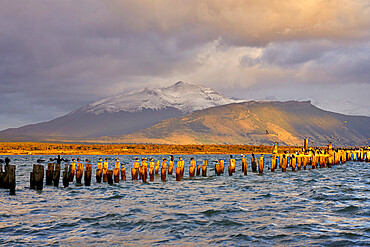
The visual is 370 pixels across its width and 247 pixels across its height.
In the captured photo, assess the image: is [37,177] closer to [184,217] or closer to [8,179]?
[8,179]

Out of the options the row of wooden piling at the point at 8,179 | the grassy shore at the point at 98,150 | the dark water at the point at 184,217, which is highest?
the grassy shore at the point at 98,150

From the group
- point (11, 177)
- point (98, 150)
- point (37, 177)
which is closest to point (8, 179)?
point (11, 177)

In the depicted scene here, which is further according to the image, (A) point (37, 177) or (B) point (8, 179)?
(A) point (37, 177)

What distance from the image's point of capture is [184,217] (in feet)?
70.0

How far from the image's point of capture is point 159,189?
1324 inches

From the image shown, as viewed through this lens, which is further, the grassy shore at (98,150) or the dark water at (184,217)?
the grassy shore at (98,150)

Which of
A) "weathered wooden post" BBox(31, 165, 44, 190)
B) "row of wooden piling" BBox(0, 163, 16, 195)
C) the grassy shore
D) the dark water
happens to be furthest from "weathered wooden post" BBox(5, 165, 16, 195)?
the grassy shore

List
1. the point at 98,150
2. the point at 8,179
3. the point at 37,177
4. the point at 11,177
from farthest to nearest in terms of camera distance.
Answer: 1. the point at 98,150
2. the point at 37,177
3. the point at 8,179
4. the point at 11,177

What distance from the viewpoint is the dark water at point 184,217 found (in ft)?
55.0

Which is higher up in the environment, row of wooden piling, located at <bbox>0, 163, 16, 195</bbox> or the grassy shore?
the grassy shore

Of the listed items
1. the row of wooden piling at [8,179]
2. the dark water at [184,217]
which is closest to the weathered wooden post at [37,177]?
the dark water at [184,217]

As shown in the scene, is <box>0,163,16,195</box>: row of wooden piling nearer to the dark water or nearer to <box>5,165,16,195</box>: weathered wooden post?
<box>5,165,16,195</box>: weathered wooden post

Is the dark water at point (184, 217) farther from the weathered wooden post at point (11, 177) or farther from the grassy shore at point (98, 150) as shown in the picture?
the grassy shore at point (98, 150)

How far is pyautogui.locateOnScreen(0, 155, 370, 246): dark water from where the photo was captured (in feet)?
55.0
